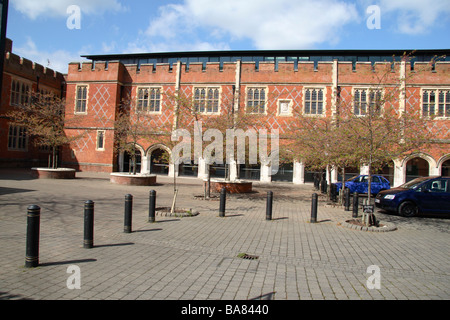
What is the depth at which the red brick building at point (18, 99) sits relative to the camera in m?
25.4

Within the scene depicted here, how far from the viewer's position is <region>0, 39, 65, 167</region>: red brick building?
83.5 feet

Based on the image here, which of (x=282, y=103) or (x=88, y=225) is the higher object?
(x=282, y=103)

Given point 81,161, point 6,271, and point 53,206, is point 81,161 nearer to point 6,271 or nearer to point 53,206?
point 53,206

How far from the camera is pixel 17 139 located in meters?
26.7

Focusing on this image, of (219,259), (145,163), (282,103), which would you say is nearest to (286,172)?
(282,103)

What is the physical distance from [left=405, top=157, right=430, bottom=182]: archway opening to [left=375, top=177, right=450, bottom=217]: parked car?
44.8ft

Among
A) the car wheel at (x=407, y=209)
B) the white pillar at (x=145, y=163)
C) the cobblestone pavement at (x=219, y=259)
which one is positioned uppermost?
the white pillar at (x=145, y=163)

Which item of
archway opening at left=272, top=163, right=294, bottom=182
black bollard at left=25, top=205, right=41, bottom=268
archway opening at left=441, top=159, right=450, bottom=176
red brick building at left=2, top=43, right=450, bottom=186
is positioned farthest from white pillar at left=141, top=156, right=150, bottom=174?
archway opening at left=441, top=159, right=450, bottom=176

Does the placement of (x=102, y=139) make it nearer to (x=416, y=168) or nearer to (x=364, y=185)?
(x=364, y=185)

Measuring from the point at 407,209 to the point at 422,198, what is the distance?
64cm

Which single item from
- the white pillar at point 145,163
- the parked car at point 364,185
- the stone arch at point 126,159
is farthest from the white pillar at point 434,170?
the stone arch at point 126,159

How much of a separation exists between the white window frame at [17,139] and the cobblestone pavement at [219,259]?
20.0 metres

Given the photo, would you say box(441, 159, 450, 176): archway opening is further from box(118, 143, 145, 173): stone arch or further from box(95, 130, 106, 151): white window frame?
box(95, 130, 106, 151): white window frame

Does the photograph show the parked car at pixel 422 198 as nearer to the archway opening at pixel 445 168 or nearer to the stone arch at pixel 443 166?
the stone arch at pixel 443 166
